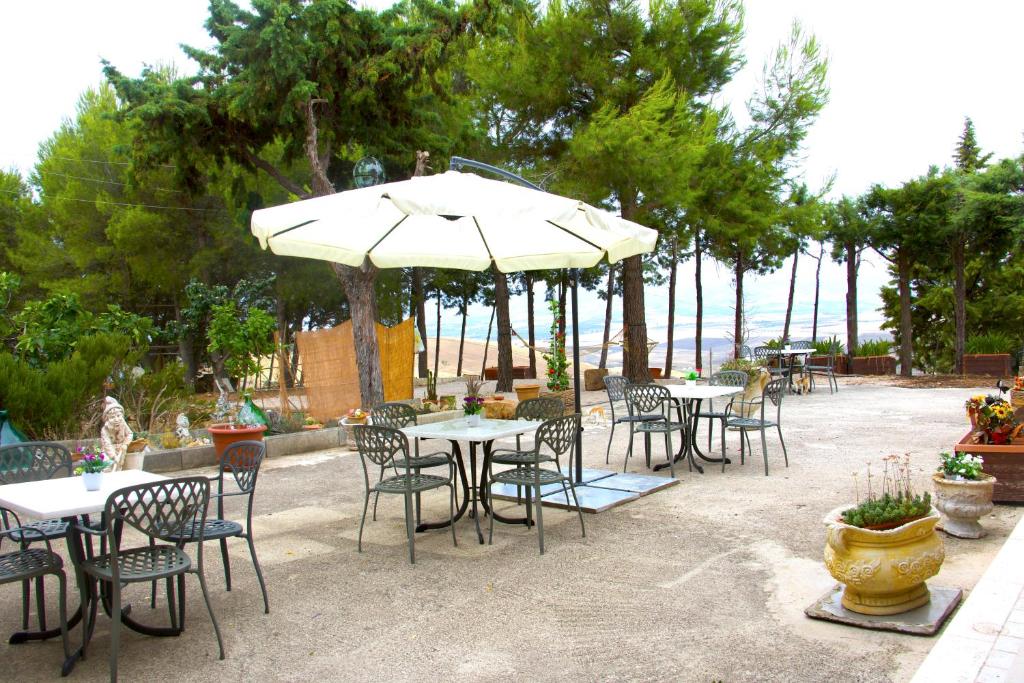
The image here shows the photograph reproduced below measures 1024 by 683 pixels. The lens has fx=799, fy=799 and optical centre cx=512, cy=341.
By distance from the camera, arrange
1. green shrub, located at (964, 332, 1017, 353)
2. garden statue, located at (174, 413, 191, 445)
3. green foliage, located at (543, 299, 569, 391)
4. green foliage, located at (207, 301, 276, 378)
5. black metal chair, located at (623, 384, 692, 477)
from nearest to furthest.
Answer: black metal chair, located at (623, 384, 692, 477), garden statue, located at (174, 413, 191, 445), green foliage, located at (207, 301, 276, 378), green foliage, located at (543, 299, 569, 391), green shrub, located at (964, 332, 1017, 353)

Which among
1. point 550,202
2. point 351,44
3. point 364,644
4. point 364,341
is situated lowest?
point 364,644

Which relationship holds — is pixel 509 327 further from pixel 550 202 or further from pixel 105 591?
pixel 105 591

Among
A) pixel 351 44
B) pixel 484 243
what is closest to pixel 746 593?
pixel 484 243

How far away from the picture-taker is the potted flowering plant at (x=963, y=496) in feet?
15.6

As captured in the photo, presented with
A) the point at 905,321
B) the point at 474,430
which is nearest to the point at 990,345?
the point at 905,321

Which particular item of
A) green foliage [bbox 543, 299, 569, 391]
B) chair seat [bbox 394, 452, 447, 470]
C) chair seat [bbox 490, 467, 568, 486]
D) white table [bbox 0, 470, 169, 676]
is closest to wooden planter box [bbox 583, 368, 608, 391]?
green foliage [bbox 543, 299, 569, 391]

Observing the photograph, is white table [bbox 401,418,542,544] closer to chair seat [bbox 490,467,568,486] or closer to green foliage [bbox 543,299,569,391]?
chair seat [bbox 490,467,568,486]

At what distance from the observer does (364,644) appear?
11.5 feet

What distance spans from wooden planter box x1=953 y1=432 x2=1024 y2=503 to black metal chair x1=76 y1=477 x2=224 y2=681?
490cm

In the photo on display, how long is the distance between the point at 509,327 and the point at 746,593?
12.0 m

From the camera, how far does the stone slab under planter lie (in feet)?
11.3

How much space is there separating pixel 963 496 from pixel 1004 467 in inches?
40.7

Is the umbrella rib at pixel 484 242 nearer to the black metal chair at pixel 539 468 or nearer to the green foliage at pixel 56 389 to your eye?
the black metal chair at pixel 539 468

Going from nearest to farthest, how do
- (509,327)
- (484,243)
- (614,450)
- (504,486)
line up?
(484,243) < (504,486) < (614,450) < (509,327)
